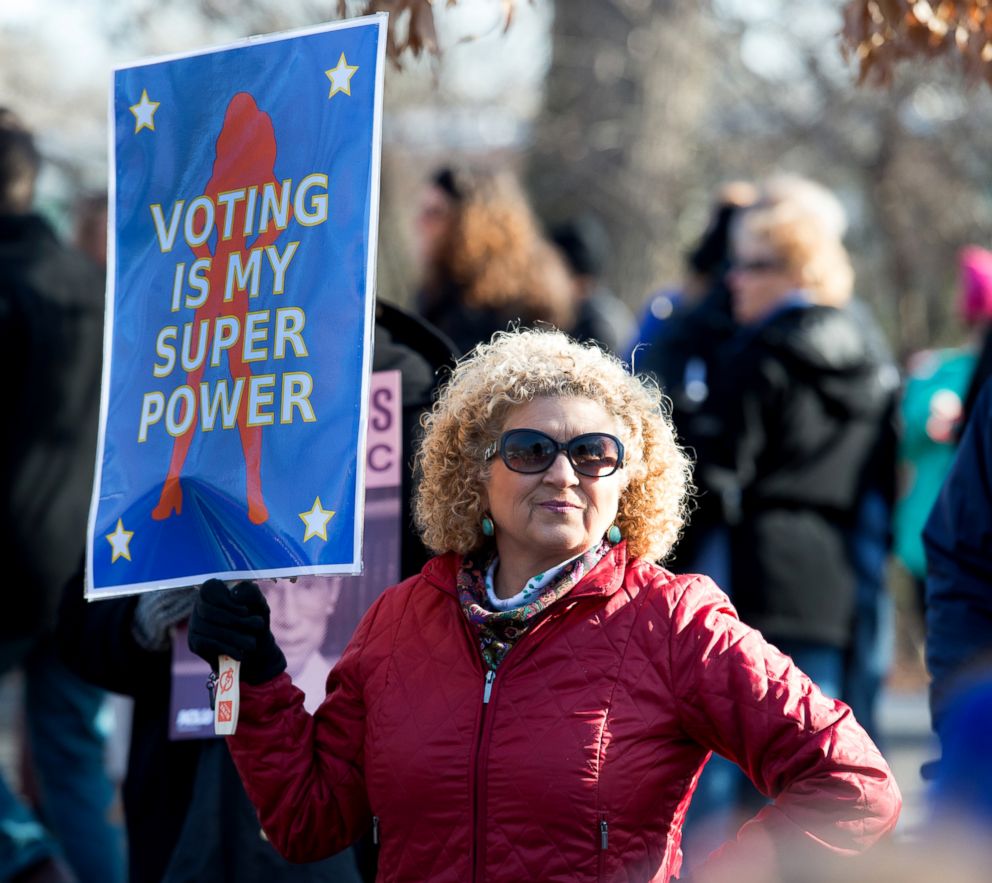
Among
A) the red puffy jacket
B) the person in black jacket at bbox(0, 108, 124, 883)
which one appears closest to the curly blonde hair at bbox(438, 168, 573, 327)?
the person in black jacket at bbox(0, 108, 124, 883)

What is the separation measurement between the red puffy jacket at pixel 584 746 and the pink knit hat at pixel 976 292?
3.72 meters

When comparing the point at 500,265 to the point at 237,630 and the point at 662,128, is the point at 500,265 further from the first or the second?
the point at 662,128

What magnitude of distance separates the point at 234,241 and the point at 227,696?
81 centimetres

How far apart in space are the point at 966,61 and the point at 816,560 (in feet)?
5.83

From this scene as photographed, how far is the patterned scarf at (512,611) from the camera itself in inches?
109

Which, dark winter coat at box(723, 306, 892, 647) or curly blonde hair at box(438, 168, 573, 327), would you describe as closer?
dark winter coat at box(723, 306, 892, 647)

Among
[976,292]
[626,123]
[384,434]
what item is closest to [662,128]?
[626,123]

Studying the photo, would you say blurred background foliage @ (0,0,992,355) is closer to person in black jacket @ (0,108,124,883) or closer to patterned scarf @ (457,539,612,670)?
person in black jacket @ (0,108,124,883)

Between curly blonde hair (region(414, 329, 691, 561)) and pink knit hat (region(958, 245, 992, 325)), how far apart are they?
11.1 ft

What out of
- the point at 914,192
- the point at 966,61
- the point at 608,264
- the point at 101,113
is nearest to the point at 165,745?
the point at 966,61

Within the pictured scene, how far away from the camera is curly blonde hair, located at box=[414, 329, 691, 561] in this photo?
2.97 m

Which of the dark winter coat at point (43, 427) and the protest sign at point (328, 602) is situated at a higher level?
the dark winter coat at point (43, 427)

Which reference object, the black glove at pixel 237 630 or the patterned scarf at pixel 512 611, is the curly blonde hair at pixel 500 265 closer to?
the patterned scarf at pixel 512 611

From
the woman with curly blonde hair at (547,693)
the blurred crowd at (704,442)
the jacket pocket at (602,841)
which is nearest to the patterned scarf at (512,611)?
the woman with curly blonde hair at (547,693)
